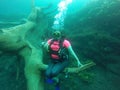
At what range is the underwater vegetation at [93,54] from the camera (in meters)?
7.07

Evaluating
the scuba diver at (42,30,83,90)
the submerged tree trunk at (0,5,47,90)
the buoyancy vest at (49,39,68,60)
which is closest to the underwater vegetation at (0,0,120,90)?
the submerged tree trunk at (0,5,47,90)

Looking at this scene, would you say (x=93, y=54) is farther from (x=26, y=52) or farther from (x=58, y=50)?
(x=58, y=50)

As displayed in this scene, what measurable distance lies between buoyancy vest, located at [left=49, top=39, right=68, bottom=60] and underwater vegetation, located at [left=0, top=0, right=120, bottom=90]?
169 cm

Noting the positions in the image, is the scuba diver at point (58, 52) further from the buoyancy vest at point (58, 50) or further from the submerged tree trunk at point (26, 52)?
the submerged tree trunk at point (26, 52)

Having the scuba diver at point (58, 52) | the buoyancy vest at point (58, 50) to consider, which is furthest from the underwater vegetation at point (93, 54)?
the buoyancy vest at point (58, 50)

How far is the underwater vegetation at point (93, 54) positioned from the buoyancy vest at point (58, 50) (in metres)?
1.69

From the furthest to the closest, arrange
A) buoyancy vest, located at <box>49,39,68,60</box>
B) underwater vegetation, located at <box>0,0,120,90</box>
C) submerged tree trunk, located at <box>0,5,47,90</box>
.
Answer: underwater vegetation, located at <box>0,0,120,90</box> < submerged tree trunk, located at <box>0,5,47,90</box> < buoyancy vest, located at <box>49,39,68,60</box>

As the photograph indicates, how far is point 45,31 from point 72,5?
395 inches

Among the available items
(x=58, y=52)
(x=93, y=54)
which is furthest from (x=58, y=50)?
(x=93, y=54)

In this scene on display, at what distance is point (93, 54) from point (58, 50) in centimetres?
346

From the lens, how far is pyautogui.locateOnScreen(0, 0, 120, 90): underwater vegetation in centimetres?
707

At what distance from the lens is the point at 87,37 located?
370 inches

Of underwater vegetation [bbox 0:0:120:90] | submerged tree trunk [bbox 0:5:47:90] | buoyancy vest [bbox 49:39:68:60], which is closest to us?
buoyancy vest [bbox 49:39:68:60]

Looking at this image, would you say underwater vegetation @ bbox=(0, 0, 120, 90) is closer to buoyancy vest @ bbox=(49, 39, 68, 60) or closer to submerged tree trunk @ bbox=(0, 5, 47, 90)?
submerged tree trunk @ bbox=(0, 5, 47, 90)
